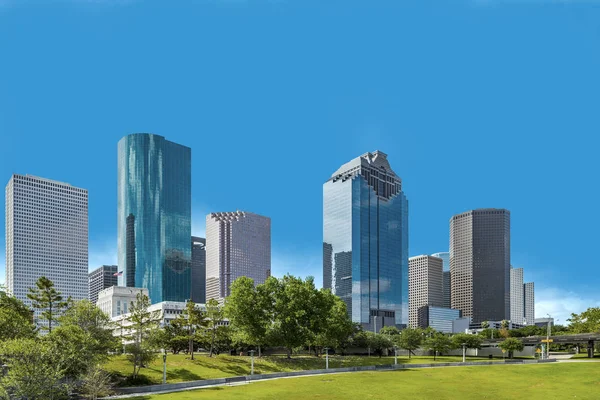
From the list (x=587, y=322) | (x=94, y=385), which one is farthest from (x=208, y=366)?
(x=587, y=322)

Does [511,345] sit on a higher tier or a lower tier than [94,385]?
lower

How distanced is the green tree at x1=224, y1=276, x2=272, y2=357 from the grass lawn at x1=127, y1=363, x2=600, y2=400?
70.7ft

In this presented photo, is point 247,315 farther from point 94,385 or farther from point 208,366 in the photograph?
point 94,385

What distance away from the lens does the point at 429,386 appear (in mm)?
68688

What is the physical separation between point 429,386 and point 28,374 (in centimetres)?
4764

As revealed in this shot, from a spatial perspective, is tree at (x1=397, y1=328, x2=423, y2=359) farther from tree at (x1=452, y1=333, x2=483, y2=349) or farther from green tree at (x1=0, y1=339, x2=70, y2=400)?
green tree at (x1=0, y1=339, x2=70, y2=400)

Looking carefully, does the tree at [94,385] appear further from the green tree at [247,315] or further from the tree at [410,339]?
the tree at [410,339]

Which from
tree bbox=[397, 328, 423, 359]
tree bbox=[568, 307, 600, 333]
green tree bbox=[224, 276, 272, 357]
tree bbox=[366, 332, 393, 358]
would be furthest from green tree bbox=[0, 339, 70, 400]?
tree bbox=[568, 307, 600, 333]

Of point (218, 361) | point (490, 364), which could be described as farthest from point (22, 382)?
point (490, 364)

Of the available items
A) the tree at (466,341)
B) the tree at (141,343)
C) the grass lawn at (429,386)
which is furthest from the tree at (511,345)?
the tree at (141,343)

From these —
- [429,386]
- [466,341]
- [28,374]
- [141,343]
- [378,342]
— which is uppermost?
[28,374]

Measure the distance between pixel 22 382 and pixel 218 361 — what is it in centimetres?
4173

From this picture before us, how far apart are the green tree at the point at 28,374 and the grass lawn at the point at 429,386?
38.6 ft

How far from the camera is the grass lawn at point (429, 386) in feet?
198
